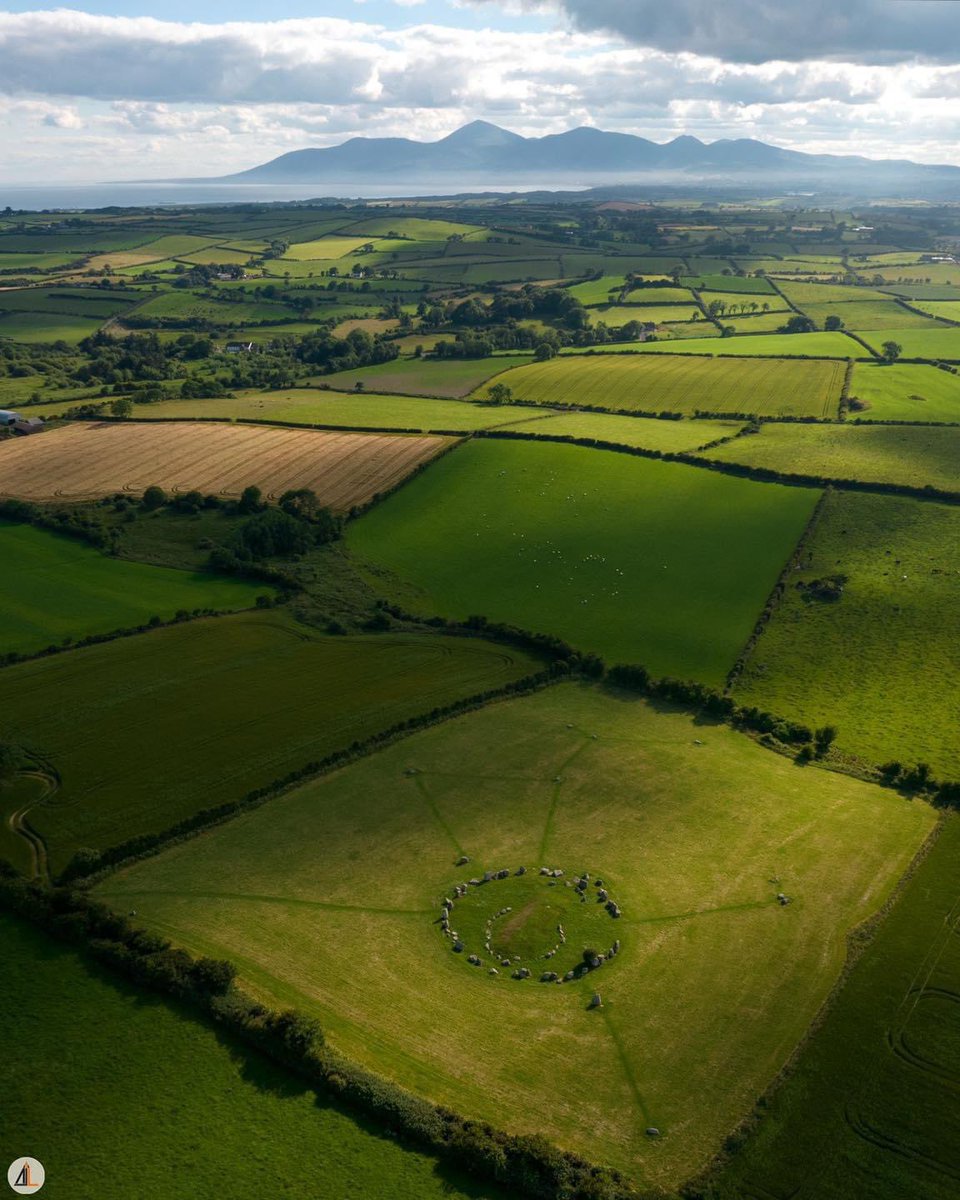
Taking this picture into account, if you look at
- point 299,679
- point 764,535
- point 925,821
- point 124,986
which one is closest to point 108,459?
point 299,679

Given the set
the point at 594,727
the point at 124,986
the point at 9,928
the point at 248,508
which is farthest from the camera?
the point at 248,508

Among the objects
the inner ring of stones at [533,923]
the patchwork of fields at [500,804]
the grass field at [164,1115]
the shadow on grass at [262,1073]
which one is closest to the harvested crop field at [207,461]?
the patchwork of fields at [500,804]

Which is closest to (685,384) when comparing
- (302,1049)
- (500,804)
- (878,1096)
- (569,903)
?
(500,804)

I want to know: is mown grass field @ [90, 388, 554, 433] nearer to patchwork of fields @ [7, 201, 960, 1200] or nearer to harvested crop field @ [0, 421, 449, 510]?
harvested crop field @ [0, 421, 449, 510]

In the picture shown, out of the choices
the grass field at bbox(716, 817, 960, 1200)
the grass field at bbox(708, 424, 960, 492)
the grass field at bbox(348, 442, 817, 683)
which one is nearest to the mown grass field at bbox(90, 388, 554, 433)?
the grass field at bbox(348, 442, 817, 683)

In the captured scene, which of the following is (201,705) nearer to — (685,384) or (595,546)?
(595,546)

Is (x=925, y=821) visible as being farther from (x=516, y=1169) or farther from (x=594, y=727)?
(x=516, y=1169)
